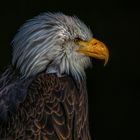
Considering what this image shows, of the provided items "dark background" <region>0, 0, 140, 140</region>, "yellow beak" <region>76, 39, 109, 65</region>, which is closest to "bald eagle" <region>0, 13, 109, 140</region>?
"yellow beak" <region>76, 39, 109, 65</region>

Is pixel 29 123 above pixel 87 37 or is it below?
below

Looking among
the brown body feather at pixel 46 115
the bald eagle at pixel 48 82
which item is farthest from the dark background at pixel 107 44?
the brown body feather at pixel 46 115

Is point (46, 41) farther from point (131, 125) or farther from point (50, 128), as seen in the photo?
point (131, 125)

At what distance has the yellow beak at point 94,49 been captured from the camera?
7.20 meters

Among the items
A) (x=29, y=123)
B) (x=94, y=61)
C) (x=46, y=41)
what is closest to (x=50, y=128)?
(x=29, y=123)

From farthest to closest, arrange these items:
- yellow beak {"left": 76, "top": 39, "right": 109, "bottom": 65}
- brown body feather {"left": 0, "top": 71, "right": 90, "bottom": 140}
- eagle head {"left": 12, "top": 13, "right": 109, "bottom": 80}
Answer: yellow beak {"left": 76, "top": 39, "right": 109, "bottom": 65}
eagle head {"left": 12, "top": 13, "right": 109, "bottom": 80}
brown body feather {"left": 0, "top": 71, "right": 90, "bottom": 140}

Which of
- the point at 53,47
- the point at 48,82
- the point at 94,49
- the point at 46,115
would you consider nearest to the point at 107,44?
the point at 94,49

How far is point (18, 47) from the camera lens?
23.4 ft

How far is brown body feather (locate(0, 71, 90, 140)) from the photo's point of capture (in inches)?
272

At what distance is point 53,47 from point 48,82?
293 millimetres

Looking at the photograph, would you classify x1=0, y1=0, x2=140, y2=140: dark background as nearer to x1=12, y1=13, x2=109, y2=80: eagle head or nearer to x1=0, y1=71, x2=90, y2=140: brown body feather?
x1=12, y1=13, x2=109, y2=80: eagle head

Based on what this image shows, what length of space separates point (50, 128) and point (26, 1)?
2.46m

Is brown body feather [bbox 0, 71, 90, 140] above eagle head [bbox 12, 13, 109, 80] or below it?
below

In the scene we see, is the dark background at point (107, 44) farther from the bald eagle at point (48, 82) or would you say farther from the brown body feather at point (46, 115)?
the brown body feather at point (46, 115)
